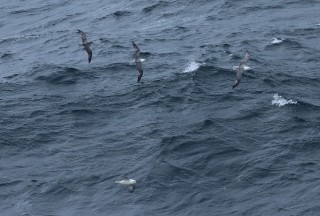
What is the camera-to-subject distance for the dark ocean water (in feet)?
140

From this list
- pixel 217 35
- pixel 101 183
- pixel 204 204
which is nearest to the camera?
pixel 204 204

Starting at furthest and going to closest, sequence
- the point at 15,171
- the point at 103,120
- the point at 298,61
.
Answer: the point at 298,61
the point at 103,120
the point at 15,171

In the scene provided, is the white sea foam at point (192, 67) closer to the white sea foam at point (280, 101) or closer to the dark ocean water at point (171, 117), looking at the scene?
the dark ocean water at point (171, 117)

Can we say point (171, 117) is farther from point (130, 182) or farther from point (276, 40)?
point (276, 40)

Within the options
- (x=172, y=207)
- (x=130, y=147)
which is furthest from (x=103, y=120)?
(x=172, y=207)

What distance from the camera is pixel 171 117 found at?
51.9m

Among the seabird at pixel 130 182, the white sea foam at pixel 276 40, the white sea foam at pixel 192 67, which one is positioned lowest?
the white sea foam at pixel 276 40

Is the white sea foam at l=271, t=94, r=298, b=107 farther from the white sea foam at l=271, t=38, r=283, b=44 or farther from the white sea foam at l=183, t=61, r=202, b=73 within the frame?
the white sea foam at l=271, t=38, r=283, b=44

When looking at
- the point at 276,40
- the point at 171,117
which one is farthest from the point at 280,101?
the point at 276,40

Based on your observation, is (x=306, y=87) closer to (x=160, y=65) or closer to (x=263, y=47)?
(x=263, y=47)

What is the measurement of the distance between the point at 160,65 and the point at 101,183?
65.6ft

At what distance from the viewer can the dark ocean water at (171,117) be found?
42.8 metres

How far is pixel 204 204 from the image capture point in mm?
41219

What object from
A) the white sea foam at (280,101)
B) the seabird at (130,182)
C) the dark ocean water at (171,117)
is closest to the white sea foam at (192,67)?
the dark ocean water at (171,117)
